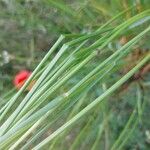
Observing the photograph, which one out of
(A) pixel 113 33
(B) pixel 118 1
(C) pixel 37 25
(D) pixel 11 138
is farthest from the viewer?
(C) pixel 37 25

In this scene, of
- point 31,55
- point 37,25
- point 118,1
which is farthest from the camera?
point 31,55

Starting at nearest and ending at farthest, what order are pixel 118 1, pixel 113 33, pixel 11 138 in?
pixel 11 138
pixel 113 33
pixel 118 1

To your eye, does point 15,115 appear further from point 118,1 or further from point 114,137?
point 114,137

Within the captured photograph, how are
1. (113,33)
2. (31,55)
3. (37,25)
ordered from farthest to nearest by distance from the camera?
(31,55) < (37,25) < (113,33)

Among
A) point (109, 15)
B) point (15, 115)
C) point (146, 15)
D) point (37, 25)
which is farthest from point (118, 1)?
point (15, 115)

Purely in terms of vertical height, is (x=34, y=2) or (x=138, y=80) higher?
(x=34, y=2)

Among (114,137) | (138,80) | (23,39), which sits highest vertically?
(23,39)

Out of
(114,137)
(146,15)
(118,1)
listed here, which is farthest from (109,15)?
(114,137)

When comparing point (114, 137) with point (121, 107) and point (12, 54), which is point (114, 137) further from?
point (12, 54)

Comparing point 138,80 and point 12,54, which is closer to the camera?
point 138,80
